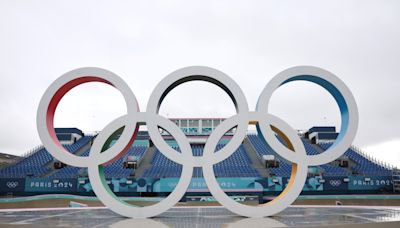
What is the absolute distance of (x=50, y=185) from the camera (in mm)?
26219

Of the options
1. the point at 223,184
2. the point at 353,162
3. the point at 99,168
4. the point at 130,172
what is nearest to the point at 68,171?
the point at 130,172

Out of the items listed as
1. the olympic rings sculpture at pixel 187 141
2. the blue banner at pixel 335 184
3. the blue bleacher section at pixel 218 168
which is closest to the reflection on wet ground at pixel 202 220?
the olympic rings sculpture at pixel 187 141

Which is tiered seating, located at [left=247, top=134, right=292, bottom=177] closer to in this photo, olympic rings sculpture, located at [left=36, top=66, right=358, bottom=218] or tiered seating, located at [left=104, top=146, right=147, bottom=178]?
tiered seating, located at [left=104, top=146, right=147, bottom=178]

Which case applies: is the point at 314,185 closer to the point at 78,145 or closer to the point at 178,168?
the point at 178,168

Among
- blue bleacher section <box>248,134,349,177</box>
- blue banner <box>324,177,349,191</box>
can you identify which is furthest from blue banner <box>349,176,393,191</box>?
blue bleacher section <box>248,134,349,177</box>

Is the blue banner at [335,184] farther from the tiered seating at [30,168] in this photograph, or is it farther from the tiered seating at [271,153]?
the tiered seating at [30,168]

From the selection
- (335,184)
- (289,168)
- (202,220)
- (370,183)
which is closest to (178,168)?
(289,168)

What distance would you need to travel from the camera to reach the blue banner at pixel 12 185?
26438mm

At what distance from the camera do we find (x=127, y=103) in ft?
33.6

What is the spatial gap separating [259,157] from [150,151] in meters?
12.0

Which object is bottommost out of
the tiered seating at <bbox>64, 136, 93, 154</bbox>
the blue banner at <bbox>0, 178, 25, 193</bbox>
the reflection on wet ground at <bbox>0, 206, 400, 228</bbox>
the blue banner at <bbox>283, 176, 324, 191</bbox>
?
the blue banner at <bbox>283, 176, 324, 191</bbox>

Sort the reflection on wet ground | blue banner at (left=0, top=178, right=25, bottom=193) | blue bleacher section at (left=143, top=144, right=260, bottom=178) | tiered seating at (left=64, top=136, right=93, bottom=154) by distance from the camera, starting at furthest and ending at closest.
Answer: tiered seating at (left=64, top=136, right=93, bottom=154), blue bleacher section at (left=143, top=144, right=260, bottom=178), blue banner at (left=0, top=178, right=25, bottom=193), the reflection on wet ground

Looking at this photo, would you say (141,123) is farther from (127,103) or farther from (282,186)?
(282,186)

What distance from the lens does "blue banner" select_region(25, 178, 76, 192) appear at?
2609 centimetres
